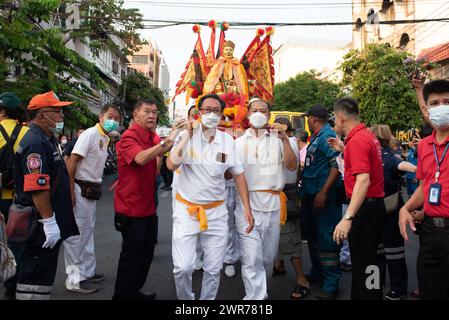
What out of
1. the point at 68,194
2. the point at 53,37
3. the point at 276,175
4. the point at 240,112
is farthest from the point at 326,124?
the point at 53,37

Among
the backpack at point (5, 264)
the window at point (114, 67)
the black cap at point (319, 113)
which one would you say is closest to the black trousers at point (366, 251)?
the black cap at point (319, 113)

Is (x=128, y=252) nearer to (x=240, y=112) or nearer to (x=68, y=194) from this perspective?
(x=68, y=194)

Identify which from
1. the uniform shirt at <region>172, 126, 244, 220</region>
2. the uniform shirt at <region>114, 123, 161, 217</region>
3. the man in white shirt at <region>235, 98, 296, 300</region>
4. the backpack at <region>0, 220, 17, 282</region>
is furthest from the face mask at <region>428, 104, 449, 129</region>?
the backpack at <region>0, 220, 17, 282</region>

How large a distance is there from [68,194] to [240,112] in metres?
2.72

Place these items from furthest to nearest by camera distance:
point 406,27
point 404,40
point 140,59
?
point 140,59, point 404,40, point 406,27

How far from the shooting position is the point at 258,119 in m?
3.73

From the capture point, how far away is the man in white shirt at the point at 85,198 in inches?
166

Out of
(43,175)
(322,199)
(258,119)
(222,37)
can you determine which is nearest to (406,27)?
(222,37)

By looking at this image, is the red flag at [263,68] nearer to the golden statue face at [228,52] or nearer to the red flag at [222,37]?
the golden statue face at [228,52]

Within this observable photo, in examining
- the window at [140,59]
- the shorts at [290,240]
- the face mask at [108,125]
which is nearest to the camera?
the shorts at [290,240]

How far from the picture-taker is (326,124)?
170 inches

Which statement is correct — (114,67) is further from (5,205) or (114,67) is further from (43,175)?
(43,175)

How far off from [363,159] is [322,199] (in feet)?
3.53

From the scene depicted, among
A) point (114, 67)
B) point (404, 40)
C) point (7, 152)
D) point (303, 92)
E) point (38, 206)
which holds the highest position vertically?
point (114, 67)
